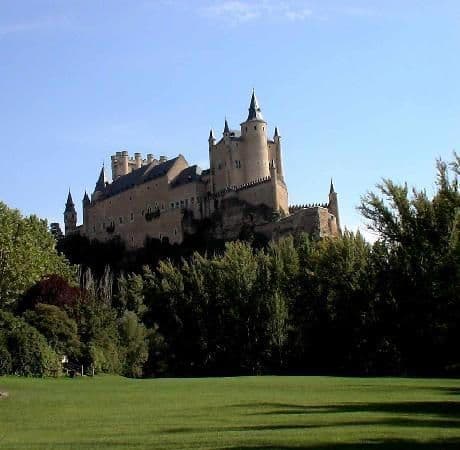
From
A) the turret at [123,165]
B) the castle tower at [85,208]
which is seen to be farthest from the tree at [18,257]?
the turret at [123,165]

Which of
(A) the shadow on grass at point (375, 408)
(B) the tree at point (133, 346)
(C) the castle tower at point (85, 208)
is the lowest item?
(A) the shadow on grass at point (375, 408)

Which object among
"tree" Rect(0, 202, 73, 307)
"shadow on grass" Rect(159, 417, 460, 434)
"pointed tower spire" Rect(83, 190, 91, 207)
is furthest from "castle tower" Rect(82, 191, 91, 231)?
"shadow on grass" Rect(159, 417, 460, 434)

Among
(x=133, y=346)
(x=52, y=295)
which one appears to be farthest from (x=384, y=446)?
(x=133, y=346)

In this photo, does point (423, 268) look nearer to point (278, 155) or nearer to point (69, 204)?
point (278, 155)

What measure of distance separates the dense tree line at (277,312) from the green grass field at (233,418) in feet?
33.0

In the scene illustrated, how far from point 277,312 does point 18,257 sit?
20310mm

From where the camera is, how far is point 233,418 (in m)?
16.1

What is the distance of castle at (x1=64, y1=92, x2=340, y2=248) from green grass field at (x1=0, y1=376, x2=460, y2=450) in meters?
57.4

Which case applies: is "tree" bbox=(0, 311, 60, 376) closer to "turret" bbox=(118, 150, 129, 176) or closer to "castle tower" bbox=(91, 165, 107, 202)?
"castle tower" bbox=(91, 165, 107, 202)

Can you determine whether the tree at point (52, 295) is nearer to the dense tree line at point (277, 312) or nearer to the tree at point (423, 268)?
the dense tree line at point (277, 312)

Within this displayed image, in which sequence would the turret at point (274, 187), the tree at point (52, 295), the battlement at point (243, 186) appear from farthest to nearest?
the battlement at point (243, 186), the turret at point (274, 187), the tree at point (52, 295)

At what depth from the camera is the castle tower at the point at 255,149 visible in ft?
300

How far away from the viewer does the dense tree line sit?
34312 millimetres

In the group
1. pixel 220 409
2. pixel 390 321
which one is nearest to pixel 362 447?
pixel 220 409
